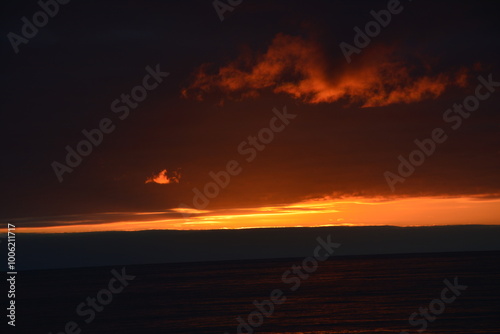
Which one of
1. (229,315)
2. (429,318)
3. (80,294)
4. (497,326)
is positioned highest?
(80,294)

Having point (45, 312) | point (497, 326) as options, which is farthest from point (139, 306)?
point (497, 326)

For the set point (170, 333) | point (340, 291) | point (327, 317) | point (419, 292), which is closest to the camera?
point (170, 333)

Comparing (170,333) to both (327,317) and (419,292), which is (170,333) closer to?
(327,317)

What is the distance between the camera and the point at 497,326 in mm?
59281

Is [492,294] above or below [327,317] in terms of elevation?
above

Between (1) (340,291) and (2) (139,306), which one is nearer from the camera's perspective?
(2) (139,306)

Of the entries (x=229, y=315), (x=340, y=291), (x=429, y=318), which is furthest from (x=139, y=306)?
(x=429, y=318)

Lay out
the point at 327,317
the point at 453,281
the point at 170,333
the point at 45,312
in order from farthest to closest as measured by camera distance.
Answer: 1. the point at 453,281
2. the point at 45,312
3. the point at 327,317
4. the point at 170,333

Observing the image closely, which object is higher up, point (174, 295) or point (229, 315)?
point (174, 295)

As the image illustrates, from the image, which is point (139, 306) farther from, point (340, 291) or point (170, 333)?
point (340, 291)

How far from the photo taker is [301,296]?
10538cm

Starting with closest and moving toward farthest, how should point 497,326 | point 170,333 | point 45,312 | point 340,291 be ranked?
point 497,326
point 170,333
point 45,312
point 340,291

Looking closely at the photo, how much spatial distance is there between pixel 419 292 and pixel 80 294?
267 feet

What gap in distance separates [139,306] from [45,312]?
16379 mm
